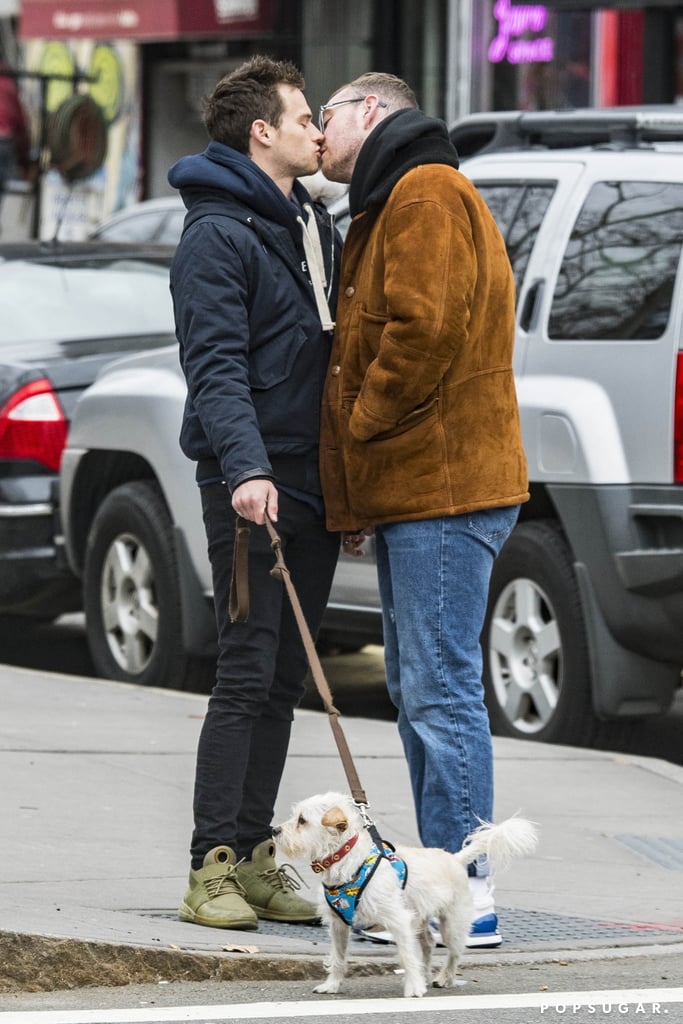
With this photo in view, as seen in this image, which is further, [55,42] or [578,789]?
[55,42]

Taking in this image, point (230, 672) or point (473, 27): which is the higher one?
point (473, 27)

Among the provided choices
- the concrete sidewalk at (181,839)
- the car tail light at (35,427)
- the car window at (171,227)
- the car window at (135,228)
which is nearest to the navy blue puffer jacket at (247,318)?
the concrete sidewalk at (181,839)

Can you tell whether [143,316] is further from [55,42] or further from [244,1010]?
[55,42]

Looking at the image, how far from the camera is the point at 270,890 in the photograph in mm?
4801

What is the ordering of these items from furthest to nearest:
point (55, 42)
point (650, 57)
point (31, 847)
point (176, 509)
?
point (55, 42), point (650, 57), point (176, 509), point (31, 847)

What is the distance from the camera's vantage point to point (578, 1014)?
13.3ft

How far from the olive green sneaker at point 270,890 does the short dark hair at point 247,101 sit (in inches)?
66.1

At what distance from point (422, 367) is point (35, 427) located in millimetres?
4299

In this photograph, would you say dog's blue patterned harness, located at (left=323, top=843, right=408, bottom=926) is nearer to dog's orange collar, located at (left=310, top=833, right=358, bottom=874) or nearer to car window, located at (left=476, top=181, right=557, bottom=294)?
dog's orange collar, located at (left=310, top=833, right=358, bottom=874)

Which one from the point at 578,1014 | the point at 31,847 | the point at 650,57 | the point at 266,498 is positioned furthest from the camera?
the point at 650,57

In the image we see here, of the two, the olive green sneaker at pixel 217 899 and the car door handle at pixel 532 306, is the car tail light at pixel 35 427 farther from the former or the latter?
the olive green sneaker at pixel 217 899

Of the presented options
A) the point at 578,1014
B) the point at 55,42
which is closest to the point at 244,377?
the point at 578,1014

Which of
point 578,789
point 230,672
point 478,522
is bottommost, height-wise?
point 578,789

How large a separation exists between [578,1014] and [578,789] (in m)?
2.32
